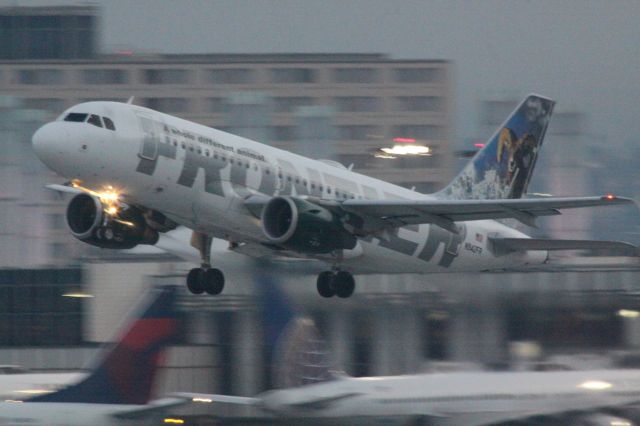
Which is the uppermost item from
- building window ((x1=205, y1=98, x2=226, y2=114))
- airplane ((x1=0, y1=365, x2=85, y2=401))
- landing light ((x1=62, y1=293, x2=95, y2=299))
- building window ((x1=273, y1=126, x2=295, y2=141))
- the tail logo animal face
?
building window ((x1=205, y1=98, x2=226, y2=114))

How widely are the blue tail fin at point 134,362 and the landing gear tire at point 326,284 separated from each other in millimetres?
6175

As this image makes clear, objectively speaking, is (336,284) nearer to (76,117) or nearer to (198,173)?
(198,173)

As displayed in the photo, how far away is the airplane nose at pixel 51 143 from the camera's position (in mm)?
29562

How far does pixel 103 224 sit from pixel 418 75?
9098 cm

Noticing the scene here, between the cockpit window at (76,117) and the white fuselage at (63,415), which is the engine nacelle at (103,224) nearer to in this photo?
the cockpit window at (76,117)

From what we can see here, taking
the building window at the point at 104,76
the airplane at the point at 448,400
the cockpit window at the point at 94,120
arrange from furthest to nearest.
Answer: the building window at the point at 104,76 → the airplane at the point at 448,400 → the cockpit window at the point at 94,120

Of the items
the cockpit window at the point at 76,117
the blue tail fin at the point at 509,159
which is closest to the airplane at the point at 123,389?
the cockpit window at the point at 76,117

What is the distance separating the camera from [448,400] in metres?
31.0

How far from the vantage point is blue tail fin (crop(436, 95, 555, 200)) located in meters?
40.5

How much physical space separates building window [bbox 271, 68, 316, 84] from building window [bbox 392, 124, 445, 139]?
33.1 feet

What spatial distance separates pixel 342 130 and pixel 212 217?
88.2 m

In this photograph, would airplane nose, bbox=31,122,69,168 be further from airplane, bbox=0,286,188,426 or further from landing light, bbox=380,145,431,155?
landing light, bbox=380,145,431,155

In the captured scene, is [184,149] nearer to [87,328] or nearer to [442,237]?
[442,237]

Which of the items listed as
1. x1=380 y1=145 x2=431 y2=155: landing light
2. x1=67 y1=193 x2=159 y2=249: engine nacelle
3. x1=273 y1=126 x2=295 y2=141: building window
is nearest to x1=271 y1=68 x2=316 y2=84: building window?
x1=273 y1=126 x2=295 y2=141: building window
